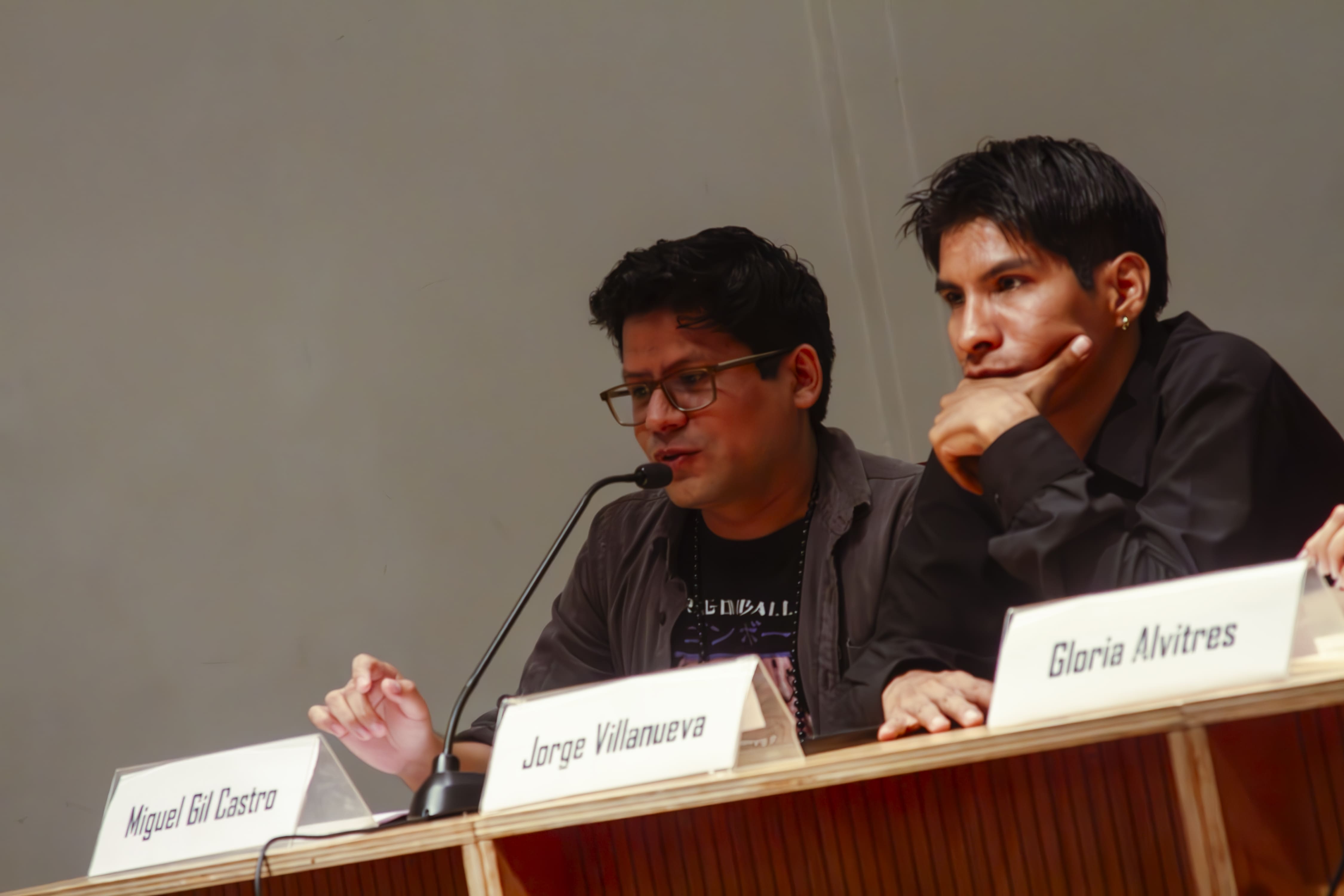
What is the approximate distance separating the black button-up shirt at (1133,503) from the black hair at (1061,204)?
0.35ft

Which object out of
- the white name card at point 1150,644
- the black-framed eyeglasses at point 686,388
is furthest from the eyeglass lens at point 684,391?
the white name card at point 1150,644

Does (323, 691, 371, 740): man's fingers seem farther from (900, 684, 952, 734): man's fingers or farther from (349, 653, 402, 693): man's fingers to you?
(900, 684, 952, 734): man's fingers

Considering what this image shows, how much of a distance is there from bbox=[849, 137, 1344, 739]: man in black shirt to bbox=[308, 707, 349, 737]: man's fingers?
59cm

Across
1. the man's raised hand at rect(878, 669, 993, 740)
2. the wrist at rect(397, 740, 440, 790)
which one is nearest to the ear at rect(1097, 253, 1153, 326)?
the man's raised hand at rect(878, 669, 993, 740)

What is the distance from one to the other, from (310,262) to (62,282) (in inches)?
20.4

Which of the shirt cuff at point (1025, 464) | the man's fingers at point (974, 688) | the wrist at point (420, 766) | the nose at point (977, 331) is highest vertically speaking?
the nose at point (977, 331)

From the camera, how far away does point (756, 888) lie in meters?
0.91

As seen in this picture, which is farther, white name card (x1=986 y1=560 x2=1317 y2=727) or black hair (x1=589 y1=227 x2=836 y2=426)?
black hair (x1=589 y1=227 x2=836 y2=426)

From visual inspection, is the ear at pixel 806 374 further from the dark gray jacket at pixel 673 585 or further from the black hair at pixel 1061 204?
the black hair at pixel 1061 204

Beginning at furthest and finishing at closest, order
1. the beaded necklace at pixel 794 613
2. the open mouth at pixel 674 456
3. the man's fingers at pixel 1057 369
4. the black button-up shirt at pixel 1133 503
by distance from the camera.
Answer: the open mouth at pixel 674 456 → the beaded necklace at pixel 794 613 → the man's fingers at pixel 1057 369 → the black button-up shirt at pixel 1133 503

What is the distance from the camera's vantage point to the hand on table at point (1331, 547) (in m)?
0.93

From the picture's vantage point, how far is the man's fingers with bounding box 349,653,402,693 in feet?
4.24

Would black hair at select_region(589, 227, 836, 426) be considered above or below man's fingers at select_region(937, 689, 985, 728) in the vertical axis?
above

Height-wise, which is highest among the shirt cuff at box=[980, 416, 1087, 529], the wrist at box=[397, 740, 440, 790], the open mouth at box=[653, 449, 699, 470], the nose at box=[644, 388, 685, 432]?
the nose at box=[644, 388, 685, 432]
